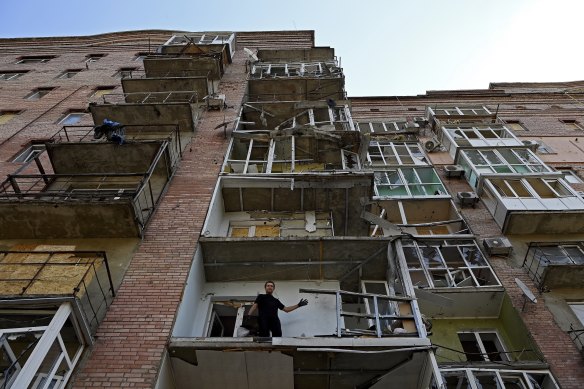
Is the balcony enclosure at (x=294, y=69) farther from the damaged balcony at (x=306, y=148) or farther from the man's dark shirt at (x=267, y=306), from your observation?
the man's dark shirt at (x=267, y=306)

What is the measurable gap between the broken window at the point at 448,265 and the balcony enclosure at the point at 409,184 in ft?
10.4

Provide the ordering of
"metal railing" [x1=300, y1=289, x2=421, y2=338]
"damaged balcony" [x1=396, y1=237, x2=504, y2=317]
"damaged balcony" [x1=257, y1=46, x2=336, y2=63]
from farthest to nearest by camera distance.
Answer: "damaged balcony" [x1=257, y1=46, x2=336, y2=63] → "damaged balcony" [x1=396, y1=237, x2=504, y2=317] → "metal railing" [x1=300, y1=289, x2=421, y2=338]

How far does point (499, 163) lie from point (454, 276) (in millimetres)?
6920

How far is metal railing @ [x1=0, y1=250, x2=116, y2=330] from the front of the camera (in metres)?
7.12

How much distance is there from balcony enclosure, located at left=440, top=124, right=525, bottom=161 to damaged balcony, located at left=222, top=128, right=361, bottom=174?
20.6ft

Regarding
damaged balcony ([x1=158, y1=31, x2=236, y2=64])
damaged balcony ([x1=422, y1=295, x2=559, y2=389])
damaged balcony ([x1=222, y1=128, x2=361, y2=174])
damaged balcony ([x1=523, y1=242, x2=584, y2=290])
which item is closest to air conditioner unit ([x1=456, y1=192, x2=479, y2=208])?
damaged balcony ([x1=523, y1=242, x2=584, y2=290])

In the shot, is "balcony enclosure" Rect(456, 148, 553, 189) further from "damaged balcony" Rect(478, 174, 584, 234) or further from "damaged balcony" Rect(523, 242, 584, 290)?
"damaged balcony" Rect(523, 242, 584, 290)

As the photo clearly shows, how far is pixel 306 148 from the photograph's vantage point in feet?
47.3

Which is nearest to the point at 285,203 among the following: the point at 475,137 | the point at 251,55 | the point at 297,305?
the point at 297,305

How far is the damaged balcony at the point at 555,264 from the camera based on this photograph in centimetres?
1095

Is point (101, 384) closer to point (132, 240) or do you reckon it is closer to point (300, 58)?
point (132, 240)

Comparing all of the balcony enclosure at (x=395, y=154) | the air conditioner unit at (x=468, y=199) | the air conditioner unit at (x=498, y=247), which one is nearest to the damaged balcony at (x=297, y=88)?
the balcony enclosure at (x=395, y=154)

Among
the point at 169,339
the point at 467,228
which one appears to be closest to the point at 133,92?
the point at 169,339

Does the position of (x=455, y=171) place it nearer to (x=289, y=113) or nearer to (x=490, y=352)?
(x=289, y=113)
